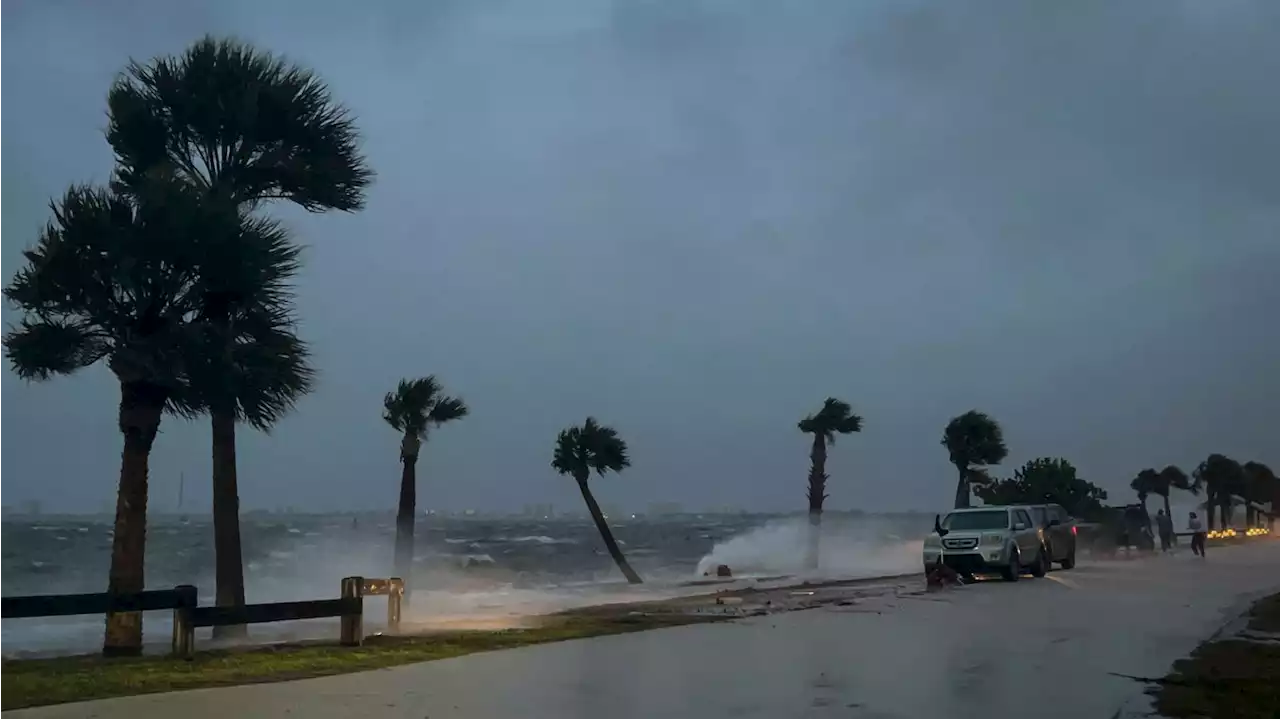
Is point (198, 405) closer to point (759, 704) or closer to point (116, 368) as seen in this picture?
point (116, 368)

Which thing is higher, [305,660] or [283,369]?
[283,369]

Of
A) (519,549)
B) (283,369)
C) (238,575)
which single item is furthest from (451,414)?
(519,549)

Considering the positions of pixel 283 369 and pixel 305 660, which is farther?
pixel 283 369

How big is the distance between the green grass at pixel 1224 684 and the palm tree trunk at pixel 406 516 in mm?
21957

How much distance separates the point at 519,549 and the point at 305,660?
100 meters

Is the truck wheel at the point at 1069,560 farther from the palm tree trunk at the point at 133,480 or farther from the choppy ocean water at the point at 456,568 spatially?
the palm tree trunk at the point at 133,480

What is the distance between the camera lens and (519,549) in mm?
113062

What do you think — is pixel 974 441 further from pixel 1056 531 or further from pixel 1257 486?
pixel 1257 486

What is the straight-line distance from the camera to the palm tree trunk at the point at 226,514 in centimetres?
2102

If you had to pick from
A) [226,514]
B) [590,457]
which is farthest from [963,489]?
[226,514]

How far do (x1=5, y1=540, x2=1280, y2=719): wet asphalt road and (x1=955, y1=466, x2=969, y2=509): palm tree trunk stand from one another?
36.4 metres

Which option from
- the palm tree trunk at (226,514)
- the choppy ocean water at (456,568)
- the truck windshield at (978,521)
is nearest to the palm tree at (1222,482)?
the choppy ocean water at (456,568)

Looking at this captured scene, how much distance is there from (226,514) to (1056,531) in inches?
907

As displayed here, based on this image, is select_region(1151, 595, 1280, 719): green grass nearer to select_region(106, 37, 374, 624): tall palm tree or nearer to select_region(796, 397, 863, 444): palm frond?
select_region(106, 37, 374, 624): tall palm tree
